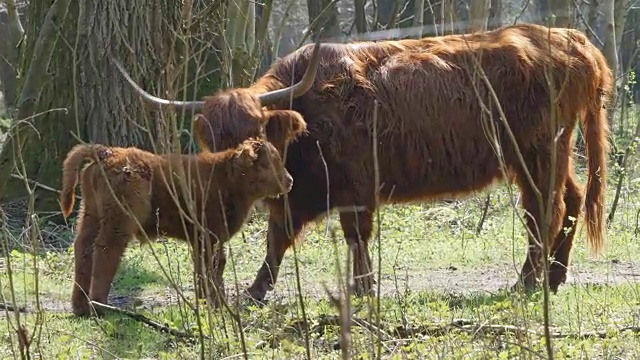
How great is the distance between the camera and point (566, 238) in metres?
7.38

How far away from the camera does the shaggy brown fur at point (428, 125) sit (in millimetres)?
7223

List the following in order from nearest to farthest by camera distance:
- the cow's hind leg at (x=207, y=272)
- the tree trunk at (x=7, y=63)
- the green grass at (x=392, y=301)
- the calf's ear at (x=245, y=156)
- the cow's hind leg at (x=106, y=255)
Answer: the cow's hind leg at (x=207, y=272), the green grass at (x=392, y=301), the cow's hind leg at (x=106, y=255), the calf's ear at (x=245, y=156), the tree trunk at (x=7, y=63)

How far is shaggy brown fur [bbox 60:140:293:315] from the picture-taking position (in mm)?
6141

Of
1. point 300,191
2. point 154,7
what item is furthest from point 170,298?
point 154,7

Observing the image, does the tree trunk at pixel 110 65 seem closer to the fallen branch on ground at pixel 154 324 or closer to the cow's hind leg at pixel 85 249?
the cow's hind leg at pixel 85 249

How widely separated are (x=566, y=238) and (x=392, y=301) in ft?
5.29

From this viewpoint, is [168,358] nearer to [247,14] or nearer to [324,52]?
[324,52]

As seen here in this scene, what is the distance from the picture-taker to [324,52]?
744 centimetres

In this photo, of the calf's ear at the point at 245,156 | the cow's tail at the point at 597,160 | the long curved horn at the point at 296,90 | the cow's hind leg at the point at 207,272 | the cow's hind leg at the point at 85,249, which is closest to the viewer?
the cow's hind leg at the point at 207,272

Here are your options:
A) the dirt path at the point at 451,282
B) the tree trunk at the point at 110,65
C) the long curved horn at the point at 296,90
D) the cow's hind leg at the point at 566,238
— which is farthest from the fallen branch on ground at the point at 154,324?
the tree trunk at the point at 110,65

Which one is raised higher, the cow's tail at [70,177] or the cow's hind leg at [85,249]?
the cow's tail at [70,177]

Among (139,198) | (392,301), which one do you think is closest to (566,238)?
(392,301)

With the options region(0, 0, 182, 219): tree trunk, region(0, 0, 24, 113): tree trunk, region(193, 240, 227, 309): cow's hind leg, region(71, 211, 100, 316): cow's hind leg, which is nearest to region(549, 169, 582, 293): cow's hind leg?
region(193, 240, 227, 309): cow's hind leg

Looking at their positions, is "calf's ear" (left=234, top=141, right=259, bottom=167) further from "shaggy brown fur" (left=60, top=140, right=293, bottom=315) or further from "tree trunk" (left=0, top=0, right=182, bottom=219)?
"tree trunk" (left=0, top=0, right=182, bottom=219)
